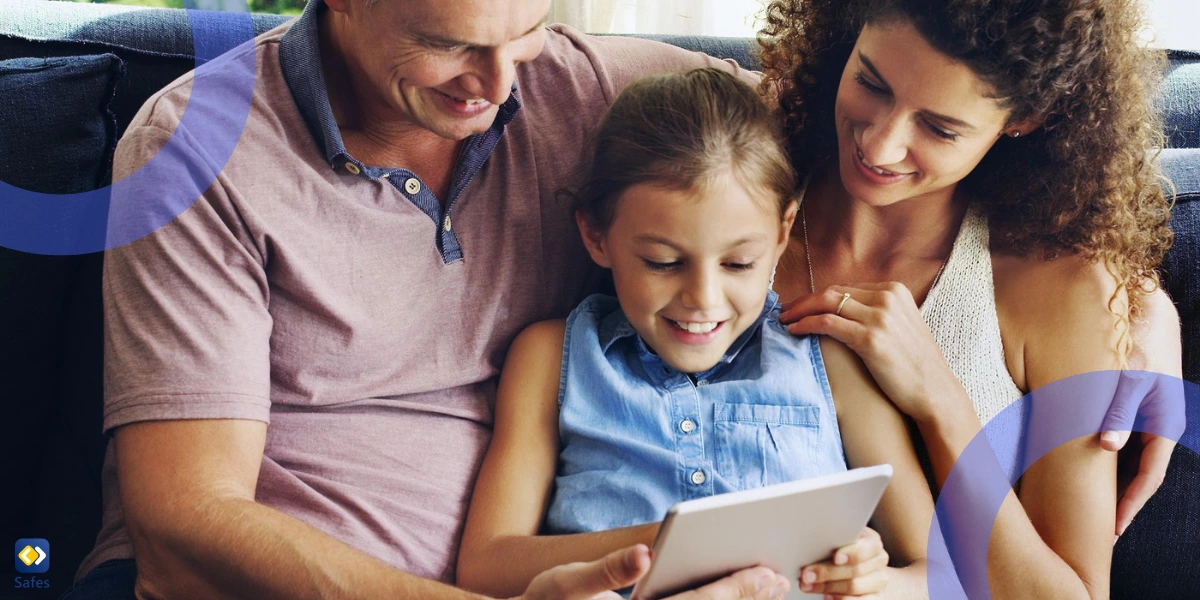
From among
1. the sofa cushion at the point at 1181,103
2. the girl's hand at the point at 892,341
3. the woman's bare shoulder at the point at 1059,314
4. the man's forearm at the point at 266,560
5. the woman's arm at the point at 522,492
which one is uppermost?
the sofa cushion at the point at 1181,103

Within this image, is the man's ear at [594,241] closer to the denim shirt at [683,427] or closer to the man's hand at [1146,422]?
the denim shirt at [683,427]

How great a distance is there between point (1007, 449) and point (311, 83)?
33.4 inches

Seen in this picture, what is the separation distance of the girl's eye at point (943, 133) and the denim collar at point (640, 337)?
9.7 inches

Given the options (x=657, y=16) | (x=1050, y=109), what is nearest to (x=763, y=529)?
(x=1050, y=109)

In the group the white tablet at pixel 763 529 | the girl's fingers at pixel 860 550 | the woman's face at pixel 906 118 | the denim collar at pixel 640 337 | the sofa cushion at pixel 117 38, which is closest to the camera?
the white tablet at pixel 763 529

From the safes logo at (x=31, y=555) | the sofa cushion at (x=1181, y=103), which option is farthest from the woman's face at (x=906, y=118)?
the safes logo at (x=31, y=555)

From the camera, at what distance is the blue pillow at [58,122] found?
3.76 feet

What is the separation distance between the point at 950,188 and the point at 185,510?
89cm

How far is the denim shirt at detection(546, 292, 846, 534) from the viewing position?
102 cm

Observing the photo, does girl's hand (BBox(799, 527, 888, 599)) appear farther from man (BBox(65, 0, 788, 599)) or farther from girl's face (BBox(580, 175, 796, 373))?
girl's face (BBox(580, 175, 796, 373))

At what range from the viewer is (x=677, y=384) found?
3.52 ft

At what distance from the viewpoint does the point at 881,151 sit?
1.04m

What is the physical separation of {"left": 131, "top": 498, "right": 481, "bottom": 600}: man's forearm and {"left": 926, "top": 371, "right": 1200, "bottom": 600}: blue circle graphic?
1.65 feet

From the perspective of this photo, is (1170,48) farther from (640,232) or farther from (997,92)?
(640,232)
